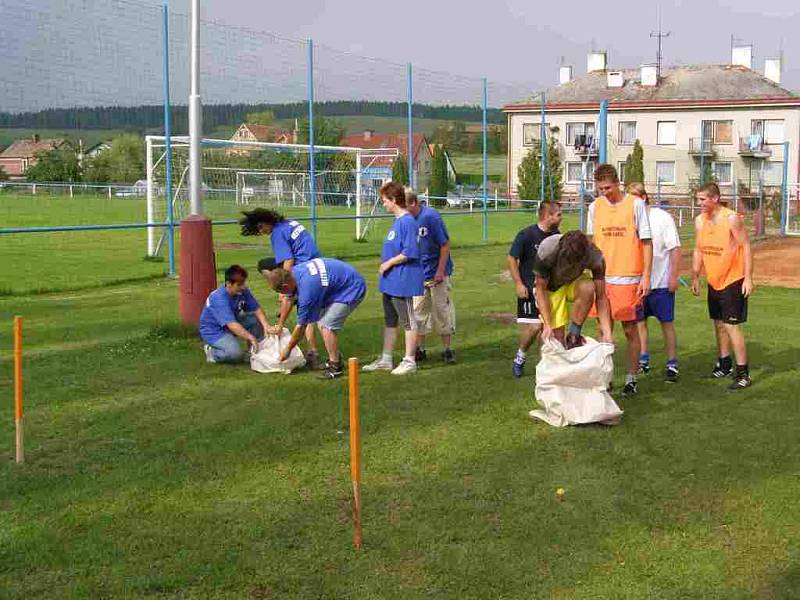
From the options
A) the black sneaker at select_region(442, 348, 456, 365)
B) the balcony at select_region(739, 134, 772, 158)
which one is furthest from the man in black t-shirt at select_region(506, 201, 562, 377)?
the balcony at select_region(739, 134, 772, 158)

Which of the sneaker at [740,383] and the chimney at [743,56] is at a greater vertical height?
the chimney at [743,56]

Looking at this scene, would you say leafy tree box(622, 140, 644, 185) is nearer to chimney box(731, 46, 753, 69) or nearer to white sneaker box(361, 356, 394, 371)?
chimney box(731, 46, 753, 69)

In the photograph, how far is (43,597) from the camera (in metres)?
4.40

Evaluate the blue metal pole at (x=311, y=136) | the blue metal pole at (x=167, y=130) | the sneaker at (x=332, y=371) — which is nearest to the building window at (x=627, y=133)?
the blue metal pole at (x=311, y=136)

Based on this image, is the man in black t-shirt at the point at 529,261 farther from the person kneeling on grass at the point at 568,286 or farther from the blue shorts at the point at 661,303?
the person kneeling on grass at the point at 568,286

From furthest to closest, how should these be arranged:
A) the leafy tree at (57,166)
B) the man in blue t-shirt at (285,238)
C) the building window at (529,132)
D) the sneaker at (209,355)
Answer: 1. the building window at (529,132)
2. the leafy tree at (57,166)
3. the sneaker at (209,355)
4. the man in blue t-shirt at (285,238)

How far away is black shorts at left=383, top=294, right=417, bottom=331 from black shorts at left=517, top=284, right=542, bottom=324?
96 centimetres

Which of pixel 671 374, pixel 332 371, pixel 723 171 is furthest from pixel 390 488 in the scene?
pixel 723 171

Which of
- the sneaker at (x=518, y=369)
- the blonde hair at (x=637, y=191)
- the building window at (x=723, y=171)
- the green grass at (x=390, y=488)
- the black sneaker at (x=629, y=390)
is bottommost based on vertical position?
the green grass at (x=390, y=488)

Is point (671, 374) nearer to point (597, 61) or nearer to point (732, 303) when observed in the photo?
point (732, 303)

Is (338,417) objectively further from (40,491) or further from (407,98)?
(407,98)

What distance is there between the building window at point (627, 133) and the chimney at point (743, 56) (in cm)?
829

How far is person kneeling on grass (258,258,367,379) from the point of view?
8.41m

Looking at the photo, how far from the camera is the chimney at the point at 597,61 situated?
6756 cm
